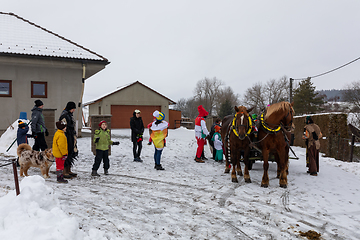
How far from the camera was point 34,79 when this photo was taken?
1305cm

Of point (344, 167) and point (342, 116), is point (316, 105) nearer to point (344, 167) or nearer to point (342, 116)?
point (342, 116)

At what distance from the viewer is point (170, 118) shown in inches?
1214

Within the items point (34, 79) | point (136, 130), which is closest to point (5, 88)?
point (34, 79)

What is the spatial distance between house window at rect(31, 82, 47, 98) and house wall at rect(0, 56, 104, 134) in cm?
17

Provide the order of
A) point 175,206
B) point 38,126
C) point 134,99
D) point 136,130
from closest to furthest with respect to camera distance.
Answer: point 175,206 < point 38,126 < point 136,130 < point 134,99

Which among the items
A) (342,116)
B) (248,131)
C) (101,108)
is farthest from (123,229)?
(101,108)

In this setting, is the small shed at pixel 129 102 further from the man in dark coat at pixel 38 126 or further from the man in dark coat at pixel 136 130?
the man in dark coat at pixel 38 126

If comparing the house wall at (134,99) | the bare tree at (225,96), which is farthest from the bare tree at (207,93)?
the house wall at (134,99)

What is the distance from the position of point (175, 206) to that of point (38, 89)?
11.8m

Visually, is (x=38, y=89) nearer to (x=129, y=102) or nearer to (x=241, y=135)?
(x=241, y=135)

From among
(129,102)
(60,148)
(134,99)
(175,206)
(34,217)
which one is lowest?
(175,206)

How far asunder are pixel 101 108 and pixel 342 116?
22462 millimetres

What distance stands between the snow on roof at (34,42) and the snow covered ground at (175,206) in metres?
7.77

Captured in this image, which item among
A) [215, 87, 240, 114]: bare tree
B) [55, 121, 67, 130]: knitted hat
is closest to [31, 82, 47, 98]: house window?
[55, 121, 67, 130]: knitted hat
